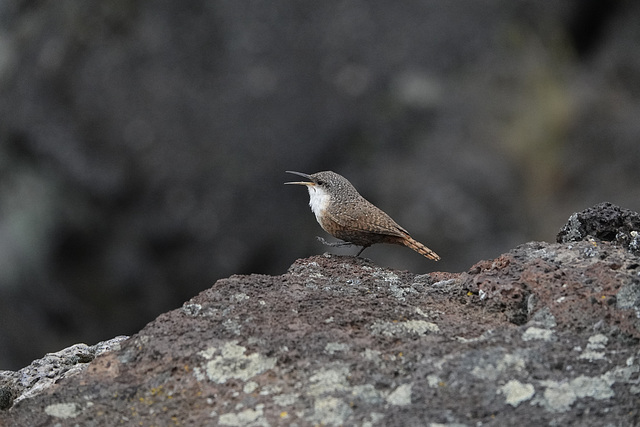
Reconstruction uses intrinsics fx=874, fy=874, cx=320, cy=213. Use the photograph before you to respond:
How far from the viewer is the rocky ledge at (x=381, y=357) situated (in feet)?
10.8

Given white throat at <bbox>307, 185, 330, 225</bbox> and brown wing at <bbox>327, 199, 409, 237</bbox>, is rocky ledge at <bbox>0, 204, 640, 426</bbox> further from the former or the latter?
white throat at <bbox>307, 185, 330, 225</bbox>

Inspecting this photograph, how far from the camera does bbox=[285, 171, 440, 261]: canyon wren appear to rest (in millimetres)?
6148

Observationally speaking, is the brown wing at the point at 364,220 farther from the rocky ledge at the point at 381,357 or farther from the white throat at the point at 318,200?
the rocky ledge at the point at 381,357

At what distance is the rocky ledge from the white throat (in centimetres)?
192

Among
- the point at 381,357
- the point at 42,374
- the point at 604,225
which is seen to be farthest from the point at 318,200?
the point at 381,357

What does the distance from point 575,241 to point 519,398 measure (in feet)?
5.72

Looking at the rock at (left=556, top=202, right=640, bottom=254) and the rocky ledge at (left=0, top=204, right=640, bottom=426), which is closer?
the rocky ledge at (left=0, top=204, right=640, bottom=426)

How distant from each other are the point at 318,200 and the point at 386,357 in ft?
9.90

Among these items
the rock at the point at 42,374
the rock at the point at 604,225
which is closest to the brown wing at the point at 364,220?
the rock at the point at 604,225

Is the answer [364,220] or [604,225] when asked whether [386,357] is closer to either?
[604,225]

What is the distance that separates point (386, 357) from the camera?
363 cm

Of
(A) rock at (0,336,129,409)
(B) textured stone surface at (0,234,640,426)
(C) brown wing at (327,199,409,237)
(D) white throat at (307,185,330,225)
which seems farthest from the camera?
(D) white throat at (307,185,330,225)

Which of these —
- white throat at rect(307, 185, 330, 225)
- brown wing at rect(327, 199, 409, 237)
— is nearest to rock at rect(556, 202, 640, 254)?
brown wing at rect(327, 199, 409, 237)

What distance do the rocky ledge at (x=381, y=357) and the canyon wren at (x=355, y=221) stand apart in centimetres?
163
